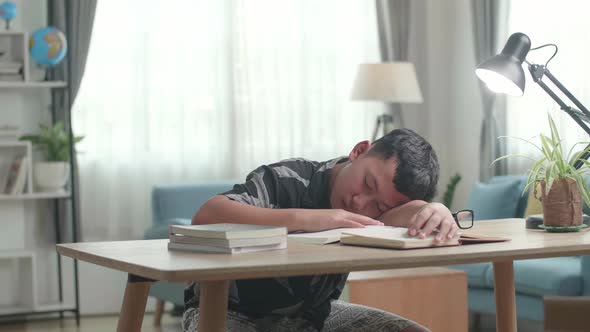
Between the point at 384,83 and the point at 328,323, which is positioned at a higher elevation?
the point at 384,83

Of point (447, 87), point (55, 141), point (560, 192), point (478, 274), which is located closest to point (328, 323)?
point (560, 192)

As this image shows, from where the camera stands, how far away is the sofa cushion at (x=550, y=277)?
458 centimetres

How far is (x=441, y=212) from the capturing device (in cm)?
193

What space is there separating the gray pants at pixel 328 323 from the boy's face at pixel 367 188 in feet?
0.74

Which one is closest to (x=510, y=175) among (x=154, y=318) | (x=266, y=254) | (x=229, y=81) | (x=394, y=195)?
(x=229, y=81)

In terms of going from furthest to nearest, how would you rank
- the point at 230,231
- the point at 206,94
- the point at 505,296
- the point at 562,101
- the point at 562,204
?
the point at 206,94, the point at 562,101, the point at 505,296, the point at 562,204, the point at 230,231

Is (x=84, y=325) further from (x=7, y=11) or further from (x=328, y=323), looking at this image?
(x=328, y=323)

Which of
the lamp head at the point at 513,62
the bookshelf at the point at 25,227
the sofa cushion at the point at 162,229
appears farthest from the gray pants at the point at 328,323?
the bookshelf at the point at 25,227

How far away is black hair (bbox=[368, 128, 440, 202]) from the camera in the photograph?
2117 mm

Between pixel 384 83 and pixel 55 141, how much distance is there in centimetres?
205

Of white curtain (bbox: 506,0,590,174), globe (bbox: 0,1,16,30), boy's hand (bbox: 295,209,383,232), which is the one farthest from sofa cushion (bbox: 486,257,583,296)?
globe (bbox: 0,1,16,30)

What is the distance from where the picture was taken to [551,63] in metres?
5.95

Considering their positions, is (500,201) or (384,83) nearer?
(500,201)

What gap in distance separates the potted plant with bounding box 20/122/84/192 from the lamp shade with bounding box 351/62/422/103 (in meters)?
1.76
